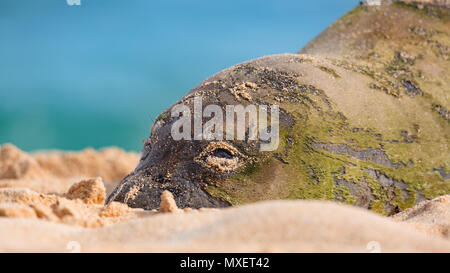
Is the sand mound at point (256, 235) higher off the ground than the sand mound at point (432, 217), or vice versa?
the sand mound at point (256, 235)

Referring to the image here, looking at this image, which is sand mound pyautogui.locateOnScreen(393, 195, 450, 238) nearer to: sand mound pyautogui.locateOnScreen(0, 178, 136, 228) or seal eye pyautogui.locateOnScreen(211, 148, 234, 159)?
seal eye pyautogui.locateOnScreen(211, 148, 234, 159)

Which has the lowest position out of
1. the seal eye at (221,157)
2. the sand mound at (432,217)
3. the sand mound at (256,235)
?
the sand mound at (432,217)

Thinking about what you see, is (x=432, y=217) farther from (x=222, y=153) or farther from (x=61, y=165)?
(x=61, y=165)

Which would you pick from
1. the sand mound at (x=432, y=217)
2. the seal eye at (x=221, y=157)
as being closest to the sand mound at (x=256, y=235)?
the sand mound at (x=432, y=217)

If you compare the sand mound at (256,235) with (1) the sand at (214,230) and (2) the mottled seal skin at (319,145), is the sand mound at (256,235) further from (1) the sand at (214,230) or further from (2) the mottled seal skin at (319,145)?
(2) the mottled seal skin at (319,145)

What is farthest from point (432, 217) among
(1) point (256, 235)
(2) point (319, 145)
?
(1) point (256, 235)

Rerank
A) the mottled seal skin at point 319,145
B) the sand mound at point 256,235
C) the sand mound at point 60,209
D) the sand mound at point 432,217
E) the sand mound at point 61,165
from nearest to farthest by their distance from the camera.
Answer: the sand mound at point 256,235
the sand mound at point 60,209
the sand mound at point 432,217
the mottled seal skin at point 319,145
the sand mound at point 61,165

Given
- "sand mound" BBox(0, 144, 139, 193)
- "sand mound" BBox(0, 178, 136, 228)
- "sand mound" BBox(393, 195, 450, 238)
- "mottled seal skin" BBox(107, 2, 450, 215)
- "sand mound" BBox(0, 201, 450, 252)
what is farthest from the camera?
"sand mound" BBox(0, 144, 139, 193)

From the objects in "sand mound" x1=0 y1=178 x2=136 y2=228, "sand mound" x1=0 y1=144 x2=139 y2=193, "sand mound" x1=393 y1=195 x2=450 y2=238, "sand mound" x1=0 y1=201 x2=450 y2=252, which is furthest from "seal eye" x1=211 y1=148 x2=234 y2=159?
"sand mound" x1=0 y1=144 x2=139 y2=193

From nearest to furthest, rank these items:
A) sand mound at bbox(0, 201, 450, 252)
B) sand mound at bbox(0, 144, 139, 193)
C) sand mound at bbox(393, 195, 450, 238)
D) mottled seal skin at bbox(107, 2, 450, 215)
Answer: sand mound at bbox(0, 201, 450, 252), sand mound at bbox(393, 195, 450, 238), mottled seal skin at bbox(107, 2, 450, 215), sand mound at bbox(0, 144, 139, 193)
